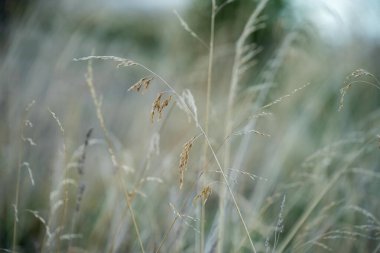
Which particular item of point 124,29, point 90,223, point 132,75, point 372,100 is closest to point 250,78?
point 372,100

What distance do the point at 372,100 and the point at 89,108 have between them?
2098 mm

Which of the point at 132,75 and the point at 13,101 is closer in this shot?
the point at 13,101

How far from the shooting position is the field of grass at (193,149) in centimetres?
112

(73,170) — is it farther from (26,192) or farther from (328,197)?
(328,197)

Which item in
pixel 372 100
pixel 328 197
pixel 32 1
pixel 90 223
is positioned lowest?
pixel 90 223

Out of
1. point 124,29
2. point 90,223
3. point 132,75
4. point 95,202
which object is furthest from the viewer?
point 124,29

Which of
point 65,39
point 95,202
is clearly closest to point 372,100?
point 95,202

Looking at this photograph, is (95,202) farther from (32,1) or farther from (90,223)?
(32,1)

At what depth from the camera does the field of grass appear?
1.12 meters

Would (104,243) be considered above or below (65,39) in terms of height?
below

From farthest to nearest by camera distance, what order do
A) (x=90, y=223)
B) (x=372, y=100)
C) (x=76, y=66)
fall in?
(x=76, y=66) < (x=372, y=100) < (x=90, y=223)

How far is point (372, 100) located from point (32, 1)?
2.78m

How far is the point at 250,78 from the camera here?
4.26 meters

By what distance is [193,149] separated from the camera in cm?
260
